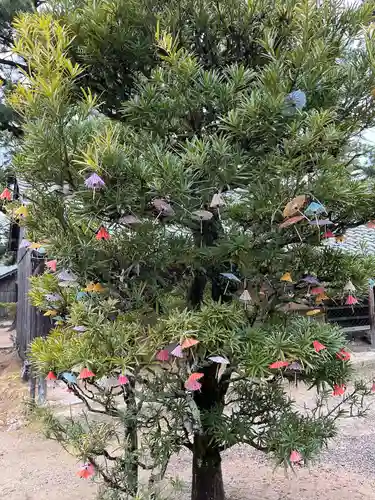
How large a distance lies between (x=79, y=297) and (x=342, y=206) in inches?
49.0

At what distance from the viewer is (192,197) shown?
1673 mm

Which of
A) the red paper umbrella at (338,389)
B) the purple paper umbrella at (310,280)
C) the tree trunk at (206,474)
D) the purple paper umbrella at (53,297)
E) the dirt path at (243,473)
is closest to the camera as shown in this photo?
the red paper umbrella at (338,389)

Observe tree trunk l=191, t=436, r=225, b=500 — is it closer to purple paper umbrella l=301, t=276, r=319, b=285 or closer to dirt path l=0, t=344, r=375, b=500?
dirt path l=0, t=344, r=375, b=500

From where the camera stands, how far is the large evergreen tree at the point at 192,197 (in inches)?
62.9

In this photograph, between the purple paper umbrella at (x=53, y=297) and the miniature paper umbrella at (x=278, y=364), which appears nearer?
the miniature paper umbrella at (x=278, y=364)

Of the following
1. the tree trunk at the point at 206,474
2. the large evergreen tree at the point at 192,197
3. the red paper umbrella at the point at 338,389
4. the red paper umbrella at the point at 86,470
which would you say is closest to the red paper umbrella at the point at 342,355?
the large evergreen tree at the point at 192,197

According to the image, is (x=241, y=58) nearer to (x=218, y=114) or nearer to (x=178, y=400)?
(x=218, y=114)

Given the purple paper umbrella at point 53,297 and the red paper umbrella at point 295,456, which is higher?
the purple paper umbrella at point 53,297

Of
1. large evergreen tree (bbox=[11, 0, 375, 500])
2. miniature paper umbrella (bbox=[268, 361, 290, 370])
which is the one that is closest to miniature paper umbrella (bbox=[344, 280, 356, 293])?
large evergreen tree (bbox=[11, 0, 375, 500])

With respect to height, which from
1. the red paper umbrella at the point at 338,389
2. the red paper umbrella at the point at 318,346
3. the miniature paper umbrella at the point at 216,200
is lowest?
the red paper umbrella at the point at 338,389

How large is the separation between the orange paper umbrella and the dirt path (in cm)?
242

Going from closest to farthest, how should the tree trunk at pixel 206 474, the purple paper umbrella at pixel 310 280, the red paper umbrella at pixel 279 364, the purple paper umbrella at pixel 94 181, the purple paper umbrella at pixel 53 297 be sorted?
the purple paper umbrella at pixel 94 181 → the red paper umbrella at pixel 279 364 → the purple paper umbrella at pixel 310 280 → the purple paper umbrella at pixel 53 297 → the tree trunk at pixel 206 474

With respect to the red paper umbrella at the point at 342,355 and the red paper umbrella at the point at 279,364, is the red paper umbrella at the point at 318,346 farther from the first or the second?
the red paper umbrella at the point at 342,355

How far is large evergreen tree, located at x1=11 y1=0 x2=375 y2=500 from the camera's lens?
160 cm
